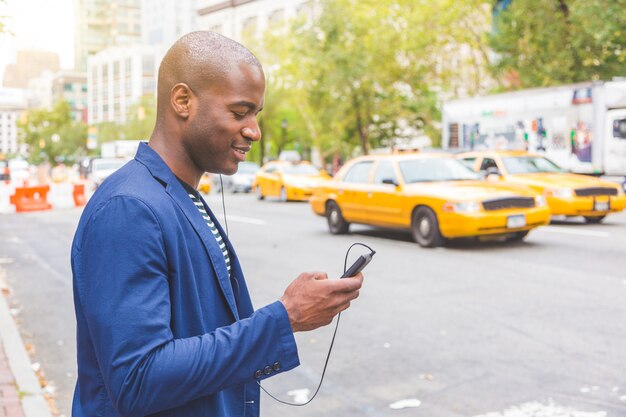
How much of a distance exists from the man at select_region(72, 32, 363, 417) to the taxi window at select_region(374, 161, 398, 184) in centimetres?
1129

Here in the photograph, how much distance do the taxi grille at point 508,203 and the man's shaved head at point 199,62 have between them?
33.2 ft

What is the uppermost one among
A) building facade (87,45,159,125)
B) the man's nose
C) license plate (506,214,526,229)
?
building facade (87,45,159,125)

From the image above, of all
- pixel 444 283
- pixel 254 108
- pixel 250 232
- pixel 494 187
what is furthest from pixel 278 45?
pixel 254 108

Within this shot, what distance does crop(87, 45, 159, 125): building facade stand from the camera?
124438mm

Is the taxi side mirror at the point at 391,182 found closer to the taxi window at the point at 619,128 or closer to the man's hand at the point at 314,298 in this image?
the man's hand at the point at 314,298

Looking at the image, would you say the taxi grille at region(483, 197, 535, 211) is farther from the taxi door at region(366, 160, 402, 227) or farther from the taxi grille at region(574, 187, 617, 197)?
the taxi grille at region(574, 187, 617, 197)

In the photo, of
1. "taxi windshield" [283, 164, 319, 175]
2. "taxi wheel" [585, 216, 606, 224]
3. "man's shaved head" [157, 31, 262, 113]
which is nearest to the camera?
"man's shaved head" [157, 31, 262, 113]

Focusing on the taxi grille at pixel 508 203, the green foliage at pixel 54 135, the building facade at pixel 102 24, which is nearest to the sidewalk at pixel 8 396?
the taxi grille at pixel 508 203

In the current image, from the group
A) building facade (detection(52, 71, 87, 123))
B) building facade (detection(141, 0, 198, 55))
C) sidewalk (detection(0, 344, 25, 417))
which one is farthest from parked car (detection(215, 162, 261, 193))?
building facade (detection(52, 71, 87, 123))

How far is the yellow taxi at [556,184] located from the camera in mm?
14555

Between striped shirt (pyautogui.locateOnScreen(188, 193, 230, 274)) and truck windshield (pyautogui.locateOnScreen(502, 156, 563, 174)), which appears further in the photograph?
truck windshield (pyautogui.locateOnScreen(502, 156, 563, 174))

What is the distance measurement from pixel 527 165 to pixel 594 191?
5.04ft

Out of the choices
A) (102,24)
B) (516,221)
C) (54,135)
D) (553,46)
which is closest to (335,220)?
(516,221)

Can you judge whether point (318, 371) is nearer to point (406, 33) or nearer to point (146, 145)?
point (146, 145)
